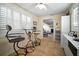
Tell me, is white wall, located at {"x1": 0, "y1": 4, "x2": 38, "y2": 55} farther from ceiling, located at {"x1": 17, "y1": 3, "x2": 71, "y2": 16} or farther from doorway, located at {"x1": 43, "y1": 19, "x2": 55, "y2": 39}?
doorway, located at {"x1": 43, "y1": 19, "x2": 55, "y2": 39}

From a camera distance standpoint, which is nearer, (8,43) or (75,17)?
(8,43)

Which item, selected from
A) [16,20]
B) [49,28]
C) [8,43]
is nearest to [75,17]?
[49,28]

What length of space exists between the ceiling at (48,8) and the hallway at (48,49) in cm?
45

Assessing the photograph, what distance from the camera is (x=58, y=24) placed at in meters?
1.70

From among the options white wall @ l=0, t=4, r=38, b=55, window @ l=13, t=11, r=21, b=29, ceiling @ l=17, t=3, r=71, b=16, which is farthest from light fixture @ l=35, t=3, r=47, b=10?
window @ l=13, t=11, r=21, b=29

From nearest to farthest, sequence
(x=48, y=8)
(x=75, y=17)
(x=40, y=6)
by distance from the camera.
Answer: (x=40, y=6)
(x=48, y=8)
(x=75, y=17)

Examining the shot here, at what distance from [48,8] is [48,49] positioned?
0.70 m

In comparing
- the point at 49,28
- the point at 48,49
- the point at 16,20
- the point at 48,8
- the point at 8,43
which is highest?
the point at 48,8

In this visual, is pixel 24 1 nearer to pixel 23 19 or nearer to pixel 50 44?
pixel 23 19

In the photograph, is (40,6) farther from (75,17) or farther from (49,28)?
(75,17)

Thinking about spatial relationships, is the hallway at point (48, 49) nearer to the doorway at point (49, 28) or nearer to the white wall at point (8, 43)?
the doorway at point (49, 28)

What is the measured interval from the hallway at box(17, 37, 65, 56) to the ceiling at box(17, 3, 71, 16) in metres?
0.45

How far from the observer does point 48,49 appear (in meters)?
1.68

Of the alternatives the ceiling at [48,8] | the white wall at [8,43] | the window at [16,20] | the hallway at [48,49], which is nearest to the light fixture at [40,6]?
the ceiling at [48,8]
